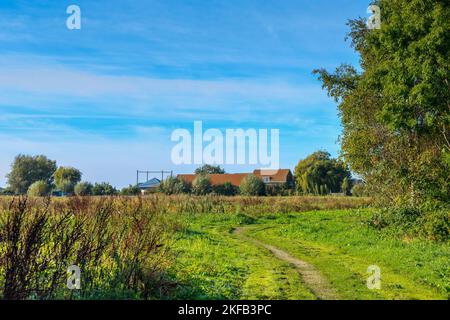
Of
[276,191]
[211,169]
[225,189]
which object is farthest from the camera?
[211,169]

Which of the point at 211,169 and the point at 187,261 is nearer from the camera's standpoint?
the point at 187,261

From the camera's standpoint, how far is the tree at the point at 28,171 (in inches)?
2367

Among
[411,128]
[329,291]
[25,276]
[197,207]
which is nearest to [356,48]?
[411,128]

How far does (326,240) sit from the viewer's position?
18.6 metres

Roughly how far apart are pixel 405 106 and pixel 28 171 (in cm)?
5641

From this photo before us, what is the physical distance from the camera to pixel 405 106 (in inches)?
717

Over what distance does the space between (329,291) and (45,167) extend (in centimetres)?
6128

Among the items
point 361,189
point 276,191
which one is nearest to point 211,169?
point 276,191

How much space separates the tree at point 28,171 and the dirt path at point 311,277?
52.5 metres

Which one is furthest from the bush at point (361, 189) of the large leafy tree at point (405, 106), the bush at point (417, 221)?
the bush at point (417, 221)

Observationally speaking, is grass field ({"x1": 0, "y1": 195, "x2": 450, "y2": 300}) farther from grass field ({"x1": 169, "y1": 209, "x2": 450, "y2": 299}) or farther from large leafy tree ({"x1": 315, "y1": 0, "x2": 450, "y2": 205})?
large leafy tree ({"x1": 315, "y1": 0, "x2": 450, "y2": 205})

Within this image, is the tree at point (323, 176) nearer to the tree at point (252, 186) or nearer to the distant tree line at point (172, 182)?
the distant tree line at point (172, 182)

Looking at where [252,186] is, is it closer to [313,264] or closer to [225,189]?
[225,189]

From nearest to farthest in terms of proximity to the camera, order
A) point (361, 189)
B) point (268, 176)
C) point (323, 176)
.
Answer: point (361, 189) → point (323, 176) → point (268, 176)
